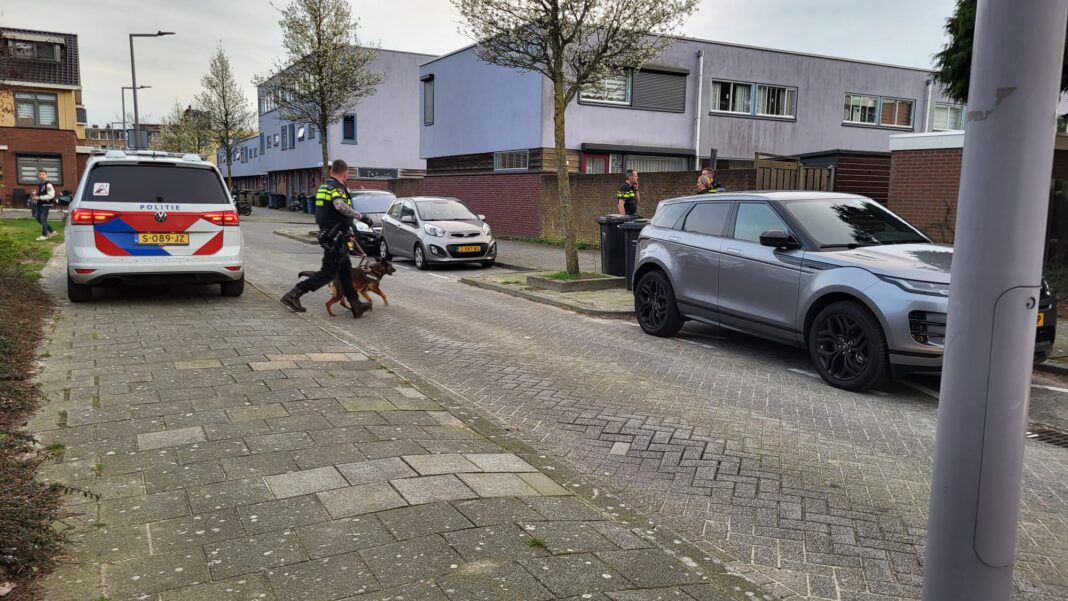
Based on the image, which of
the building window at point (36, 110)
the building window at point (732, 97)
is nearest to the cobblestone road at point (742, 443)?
the building window at point (732, 97)

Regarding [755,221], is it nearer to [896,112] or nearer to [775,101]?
[775,101]

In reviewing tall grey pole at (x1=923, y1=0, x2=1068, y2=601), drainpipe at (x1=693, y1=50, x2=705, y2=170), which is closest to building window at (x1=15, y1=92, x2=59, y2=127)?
drainpipe at (x1=693, y1=50, x2=705, y2=170)

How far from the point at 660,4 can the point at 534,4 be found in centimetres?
225

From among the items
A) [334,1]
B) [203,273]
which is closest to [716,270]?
[203,273]

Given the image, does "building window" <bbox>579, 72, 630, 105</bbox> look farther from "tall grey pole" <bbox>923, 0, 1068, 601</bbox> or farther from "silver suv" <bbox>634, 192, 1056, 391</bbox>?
"tall grey pole" <bbox>923, 0, 1068, 601</bbox>

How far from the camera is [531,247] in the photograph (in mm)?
22406

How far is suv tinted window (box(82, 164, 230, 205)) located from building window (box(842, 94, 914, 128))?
27499 mm

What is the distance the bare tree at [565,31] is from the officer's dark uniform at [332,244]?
492 centimetres

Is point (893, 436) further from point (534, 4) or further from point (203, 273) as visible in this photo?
point (534, 4)

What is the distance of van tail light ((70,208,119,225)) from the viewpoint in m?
8.91

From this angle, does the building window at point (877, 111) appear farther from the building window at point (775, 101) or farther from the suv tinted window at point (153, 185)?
the suv tinted window at point (153, 185)

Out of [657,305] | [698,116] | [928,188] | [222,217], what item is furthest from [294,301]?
[698,116]

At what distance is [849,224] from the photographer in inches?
302

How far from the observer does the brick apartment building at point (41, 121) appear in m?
42.3
